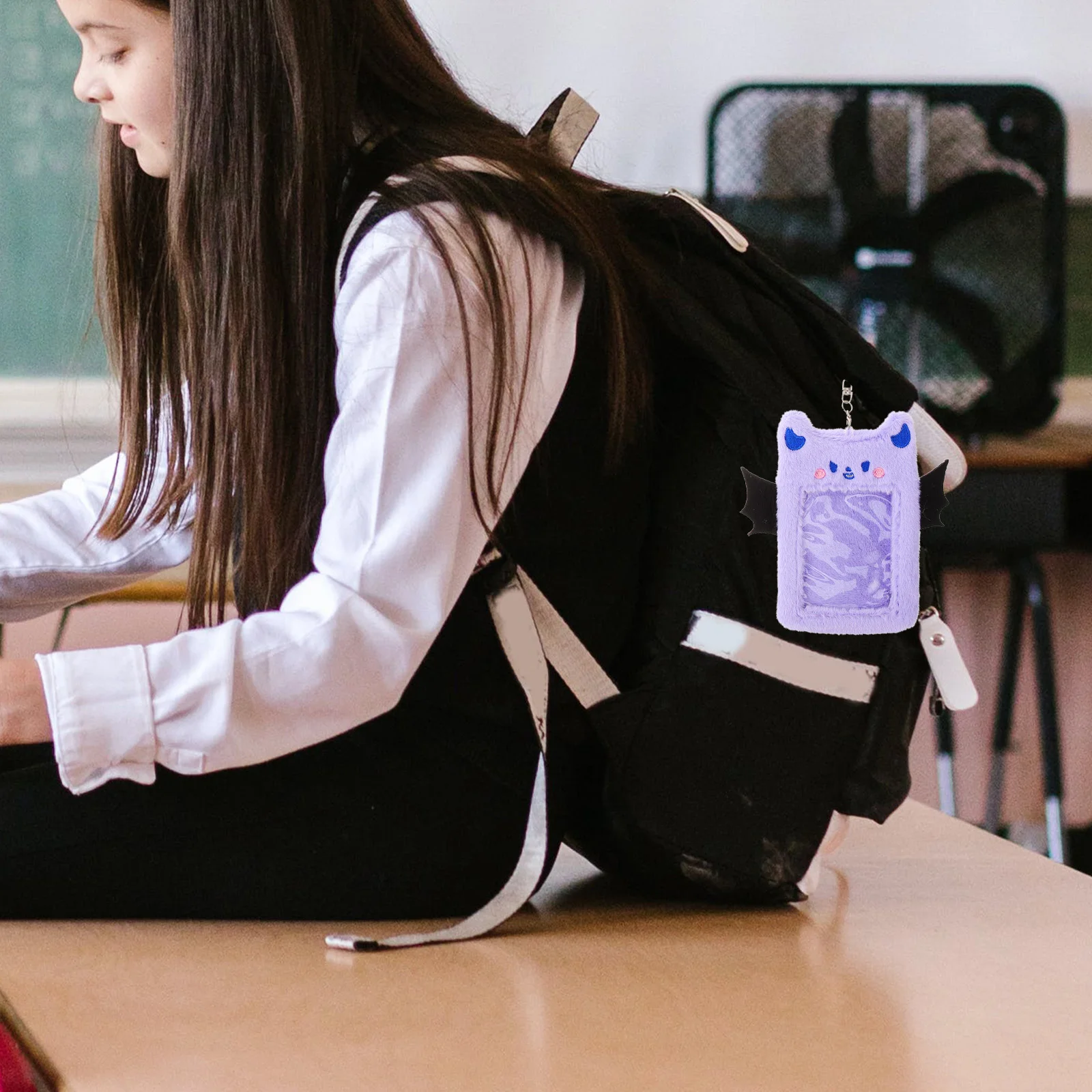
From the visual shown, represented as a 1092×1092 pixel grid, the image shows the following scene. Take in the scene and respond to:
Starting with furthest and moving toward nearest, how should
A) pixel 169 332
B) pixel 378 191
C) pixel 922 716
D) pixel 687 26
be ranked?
pixel 922 716 < pixel 687 26 < pixel 169 332 < pixel 378 191

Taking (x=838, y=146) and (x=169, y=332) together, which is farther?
(x=838, y=146)

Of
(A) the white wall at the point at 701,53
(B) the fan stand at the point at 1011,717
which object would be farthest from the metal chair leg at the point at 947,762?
(A) the white wall at the point at 701,53

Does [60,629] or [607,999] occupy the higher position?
[607,999]

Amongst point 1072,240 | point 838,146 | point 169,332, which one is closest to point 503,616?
point 169,332

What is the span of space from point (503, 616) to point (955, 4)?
6.09 ft

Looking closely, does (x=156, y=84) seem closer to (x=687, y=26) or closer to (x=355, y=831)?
(x=355, y=831)

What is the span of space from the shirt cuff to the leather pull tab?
0.41 m

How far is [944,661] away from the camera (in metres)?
0.91

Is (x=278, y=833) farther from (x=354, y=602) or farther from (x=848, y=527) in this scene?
(x=848, y=527)

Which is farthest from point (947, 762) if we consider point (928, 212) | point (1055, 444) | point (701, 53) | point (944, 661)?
point (944, 661)

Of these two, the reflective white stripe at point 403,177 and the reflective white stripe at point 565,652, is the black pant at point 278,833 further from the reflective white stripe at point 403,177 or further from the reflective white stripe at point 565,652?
the reflective white stripe at point 403,177

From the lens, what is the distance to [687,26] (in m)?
2.35

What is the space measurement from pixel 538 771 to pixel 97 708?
0.26 metres

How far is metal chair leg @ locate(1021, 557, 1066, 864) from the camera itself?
6.98 feet
